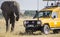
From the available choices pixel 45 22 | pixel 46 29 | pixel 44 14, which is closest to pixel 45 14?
pixel 44 14

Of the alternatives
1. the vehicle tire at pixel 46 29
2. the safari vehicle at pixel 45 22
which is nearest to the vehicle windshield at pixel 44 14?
A: the safari vehicle at pixel 45 22

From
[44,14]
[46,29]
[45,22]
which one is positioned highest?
[44,14]

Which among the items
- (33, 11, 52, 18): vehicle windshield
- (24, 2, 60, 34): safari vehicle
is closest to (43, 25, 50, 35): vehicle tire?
(24, 2, 60, 34): safari vehicle

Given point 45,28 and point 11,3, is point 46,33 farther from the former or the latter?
point 11,3

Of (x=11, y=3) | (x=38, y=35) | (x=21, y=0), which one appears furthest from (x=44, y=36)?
(x=21, y=0)

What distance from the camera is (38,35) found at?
24.1 metres

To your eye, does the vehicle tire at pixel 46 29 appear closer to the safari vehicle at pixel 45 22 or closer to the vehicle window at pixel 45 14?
the safari vehicle at pixel 45 22

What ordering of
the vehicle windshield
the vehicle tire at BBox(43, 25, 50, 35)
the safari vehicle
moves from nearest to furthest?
the safari vehicle < the vehicle tire at BBox(43, 25, 50, 35) < the vehicle windshield

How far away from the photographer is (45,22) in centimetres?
2477

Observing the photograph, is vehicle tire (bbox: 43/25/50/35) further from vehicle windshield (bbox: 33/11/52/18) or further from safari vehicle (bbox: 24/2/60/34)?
vehicle windshield (bbox: 33/11/52/18)

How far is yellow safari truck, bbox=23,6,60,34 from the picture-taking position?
80.5 ft

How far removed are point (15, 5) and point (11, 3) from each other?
0.39m

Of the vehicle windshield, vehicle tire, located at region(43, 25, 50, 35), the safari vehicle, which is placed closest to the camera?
the safari vehicle

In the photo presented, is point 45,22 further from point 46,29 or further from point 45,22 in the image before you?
point 46,29
